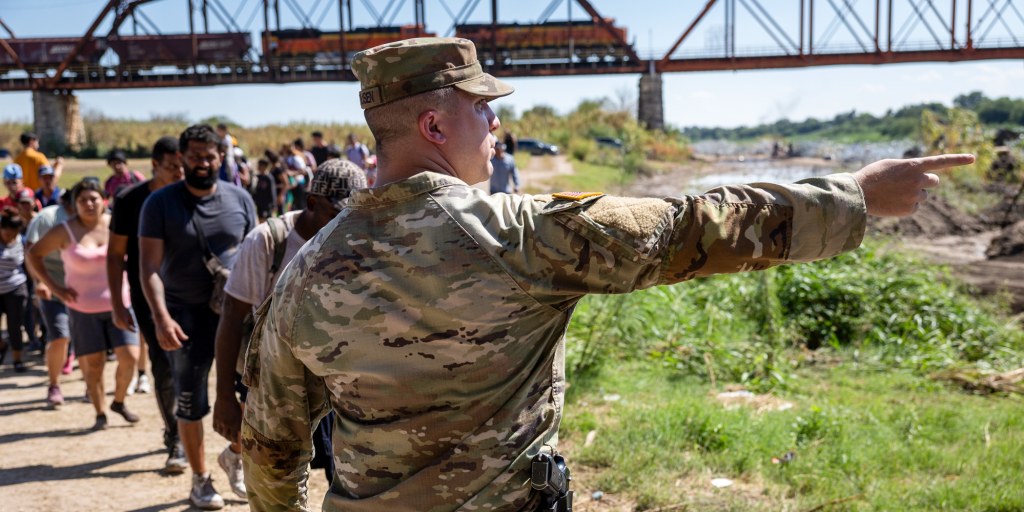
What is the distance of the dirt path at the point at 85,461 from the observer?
506 centimetres

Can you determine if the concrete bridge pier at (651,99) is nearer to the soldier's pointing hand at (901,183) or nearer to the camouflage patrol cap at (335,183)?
the camouflage patrol cap at (335,183)

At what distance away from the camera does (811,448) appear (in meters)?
4.98

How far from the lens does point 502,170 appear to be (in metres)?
11.6

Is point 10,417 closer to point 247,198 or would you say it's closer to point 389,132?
point 247,198

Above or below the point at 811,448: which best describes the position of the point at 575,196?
above

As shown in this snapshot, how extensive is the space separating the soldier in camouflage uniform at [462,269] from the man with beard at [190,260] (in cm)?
279

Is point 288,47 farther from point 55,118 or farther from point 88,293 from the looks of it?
point 88,293

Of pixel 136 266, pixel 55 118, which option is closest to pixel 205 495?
pixel 136 266

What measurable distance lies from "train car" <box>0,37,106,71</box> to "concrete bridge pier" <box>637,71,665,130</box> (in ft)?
82.8

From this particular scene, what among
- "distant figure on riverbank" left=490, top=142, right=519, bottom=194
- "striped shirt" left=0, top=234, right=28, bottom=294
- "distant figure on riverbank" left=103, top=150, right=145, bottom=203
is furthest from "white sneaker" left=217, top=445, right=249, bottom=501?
"distant figure on riverbank" left=490, top=142, right=519, bottom=194

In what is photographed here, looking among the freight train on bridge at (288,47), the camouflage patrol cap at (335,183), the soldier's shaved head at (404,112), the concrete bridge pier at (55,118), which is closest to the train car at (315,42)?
the freight train on bridge at (288,47)

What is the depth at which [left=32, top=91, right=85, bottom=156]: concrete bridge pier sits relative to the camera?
41.0 meters

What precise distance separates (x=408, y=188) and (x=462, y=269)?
0.20m

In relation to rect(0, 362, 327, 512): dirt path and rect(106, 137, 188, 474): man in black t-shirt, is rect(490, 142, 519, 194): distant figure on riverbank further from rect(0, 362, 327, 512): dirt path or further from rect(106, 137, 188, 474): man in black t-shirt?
rect(106, 137, 188, 474): man in black t-shirt
